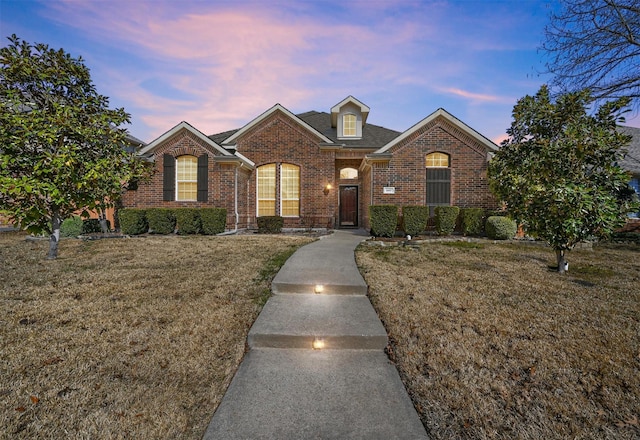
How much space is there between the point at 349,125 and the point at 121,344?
586 inches

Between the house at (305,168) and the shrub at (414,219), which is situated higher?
the house at (305,168)

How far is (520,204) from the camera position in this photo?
6.07m

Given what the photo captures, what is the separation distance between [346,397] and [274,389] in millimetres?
608

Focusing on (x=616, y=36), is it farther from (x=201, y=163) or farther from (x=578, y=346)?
(x=201, y=163)

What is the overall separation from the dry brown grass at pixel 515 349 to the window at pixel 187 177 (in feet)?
32.7

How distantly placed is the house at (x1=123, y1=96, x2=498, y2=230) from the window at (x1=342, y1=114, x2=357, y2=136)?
8.03ft

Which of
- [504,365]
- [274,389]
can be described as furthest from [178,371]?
[504,365]

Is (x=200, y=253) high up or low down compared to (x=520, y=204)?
down

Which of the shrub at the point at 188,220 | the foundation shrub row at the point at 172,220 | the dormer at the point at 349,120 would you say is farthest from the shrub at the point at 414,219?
the shrub at the point at 188,220

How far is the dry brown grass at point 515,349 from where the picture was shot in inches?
81.0

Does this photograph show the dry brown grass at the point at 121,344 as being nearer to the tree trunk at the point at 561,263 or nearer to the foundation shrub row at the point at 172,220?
the foundation shrub row at the point at 172,220

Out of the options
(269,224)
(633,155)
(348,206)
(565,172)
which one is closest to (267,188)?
(269,224)

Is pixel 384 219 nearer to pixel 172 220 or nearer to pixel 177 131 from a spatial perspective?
pixel 172 220

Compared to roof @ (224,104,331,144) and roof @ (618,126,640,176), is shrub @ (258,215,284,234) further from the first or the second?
roof @ (618,126,640,176)
